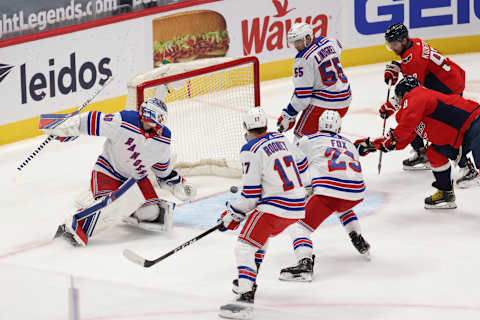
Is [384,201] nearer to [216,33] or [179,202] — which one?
[179,202]

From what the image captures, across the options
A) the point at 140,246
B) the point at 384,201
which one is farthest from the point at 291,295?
the point at 384,201

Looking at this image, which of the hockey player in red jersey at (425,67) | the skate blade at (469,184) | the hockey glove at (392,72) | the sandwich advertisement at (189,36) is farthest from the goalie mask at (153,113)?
the sandwich advertisement at (189,36)

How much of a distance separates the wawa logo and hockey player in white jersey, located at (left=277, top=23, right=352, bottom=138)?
3.57 metres

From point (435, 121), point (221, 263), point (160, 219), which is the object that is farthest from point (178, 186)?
point (435, 121)

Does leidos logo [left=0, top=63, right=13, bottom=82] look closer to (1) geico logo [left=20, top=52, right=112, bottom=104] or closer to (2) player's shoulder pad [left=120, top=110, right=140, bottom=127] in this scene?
(1) geico logo [left=20, top=52, right=112, bottom=104]

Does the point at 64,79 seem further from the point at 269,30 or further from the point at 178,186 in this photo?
the point at 178,186

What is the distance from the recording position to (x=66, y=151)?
8.36m

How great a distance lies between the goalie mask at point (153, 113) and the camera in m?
5.59

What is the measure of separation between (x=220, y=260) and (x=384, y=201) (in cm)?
167

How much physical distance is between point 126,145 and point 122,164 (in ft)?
0.52

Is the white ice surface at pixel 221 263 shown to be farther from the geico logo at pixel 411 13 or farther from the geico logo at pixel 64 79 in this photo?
the geico logo at pixel 411 13

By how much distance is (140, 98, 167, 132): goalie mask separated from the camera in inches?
220

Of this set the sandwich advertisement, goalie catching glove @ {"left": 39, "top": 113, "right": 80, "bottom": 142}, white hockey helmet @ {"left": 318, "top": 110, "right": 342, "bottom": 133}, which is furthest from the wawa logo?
white hockey helmet @ {"left": 318, "top": 110, "right": 342, "bottom": 133}

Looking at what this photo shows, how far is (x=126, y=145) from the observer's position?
18.7 feet
